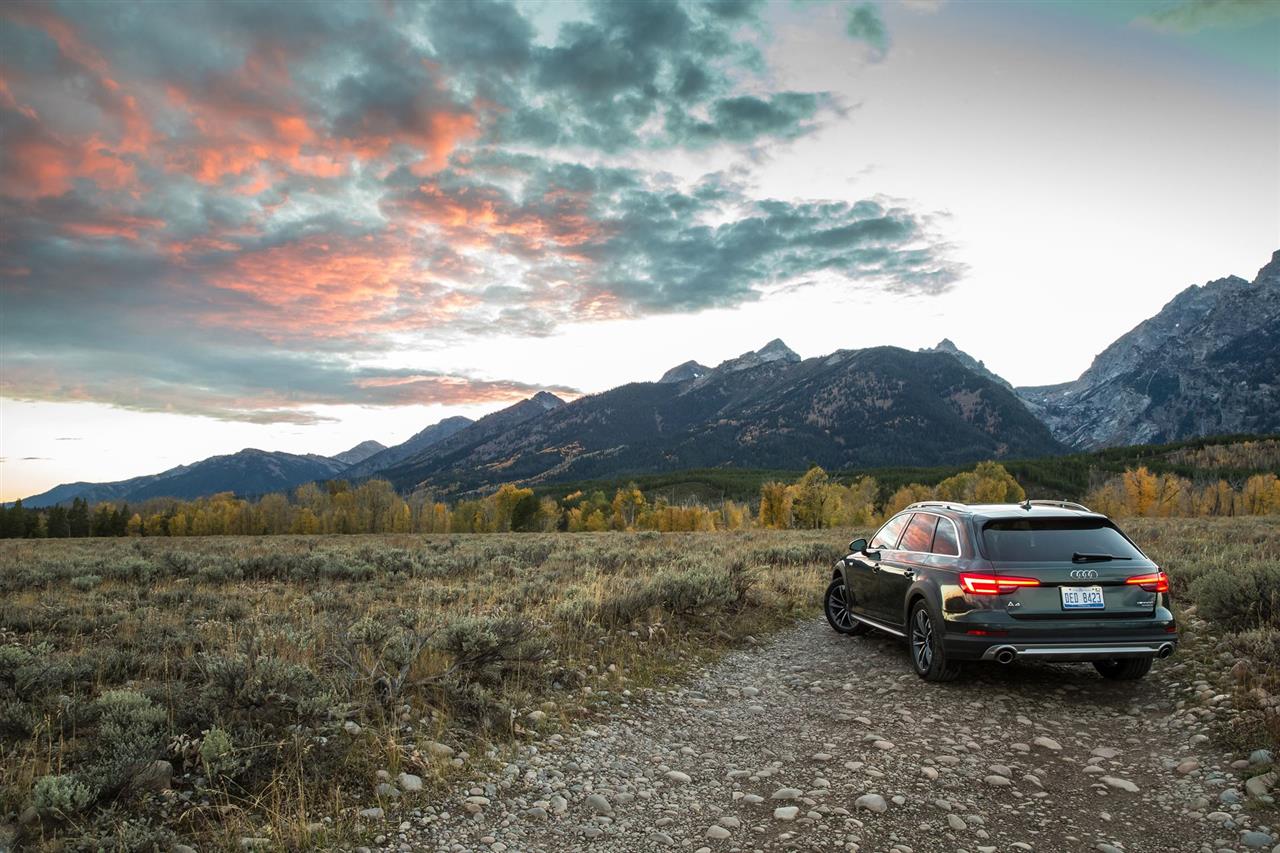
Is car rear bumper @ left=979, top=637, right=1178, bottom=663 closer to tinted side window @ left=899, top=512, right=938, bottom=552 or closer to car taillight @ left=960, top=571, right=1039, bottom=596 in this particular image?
car taillight @ left=960, top=571, right=1039, bottom=596

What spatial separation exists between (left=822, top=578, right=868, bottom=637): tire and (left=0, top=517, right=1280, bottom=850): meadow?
3.63 ft

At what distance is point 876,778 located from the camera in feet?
18.5

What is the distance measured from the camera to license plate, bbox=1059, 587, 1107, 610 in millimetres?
7402

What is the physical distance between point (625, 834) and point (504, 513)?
293ft

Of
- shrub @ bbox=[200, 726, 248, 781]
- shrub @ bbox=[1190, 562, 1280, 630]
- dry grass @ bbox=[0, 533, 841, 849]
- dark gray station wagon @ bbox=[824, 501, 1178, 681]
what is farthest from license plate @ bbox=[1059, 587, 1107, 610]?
shrub @ bbox=[200, 726, 248, 781]

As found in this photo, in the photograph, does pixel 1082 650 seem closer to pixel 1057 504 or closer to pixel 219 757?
pixel 1057 504

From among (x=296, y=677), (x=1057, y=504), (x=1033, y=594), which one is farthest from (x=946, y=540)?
(x=296, y=677)

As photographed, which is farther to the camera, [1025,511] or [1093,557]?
[1025,511]

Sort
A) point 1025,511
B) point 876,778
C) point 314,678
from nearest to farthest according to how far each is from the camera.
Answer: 1. point 876,778
2. point 314,678
3. point 1025,511

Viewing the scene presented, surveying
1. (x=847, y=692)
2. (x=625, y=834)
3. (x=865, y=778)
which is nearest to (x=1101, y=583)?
(x=847, y=692)

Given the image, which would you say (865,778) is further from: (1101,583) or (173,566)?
(173,566)

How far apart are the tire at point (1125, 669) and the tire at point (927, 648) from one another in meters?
1.74

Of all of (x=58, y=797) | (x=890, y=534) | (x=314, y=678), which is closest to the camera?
(x=58, y=797)

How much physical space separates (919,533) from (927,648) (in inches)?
63.3
